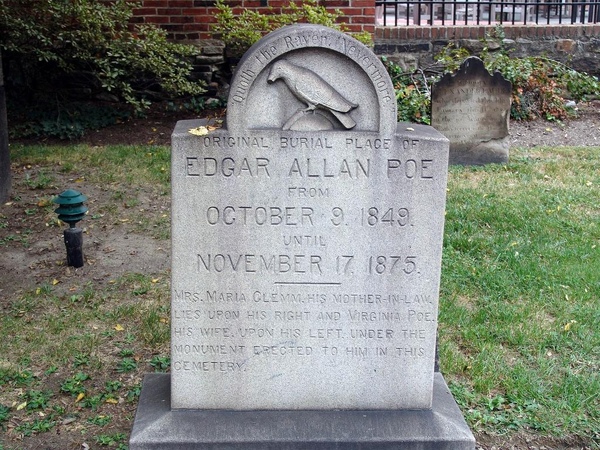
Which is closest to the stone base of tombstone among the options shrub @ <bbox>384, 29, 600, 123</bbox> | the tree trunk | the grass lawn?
the grass lawn

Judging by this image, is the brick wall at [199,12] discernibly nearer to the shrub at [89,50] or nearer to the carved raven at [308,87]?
the shrub at [89,50]

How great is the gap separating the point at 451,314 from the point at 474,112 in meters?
4.39

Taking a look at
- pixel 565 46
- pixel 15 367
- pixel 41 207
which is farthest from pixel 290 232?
pixel 565 46

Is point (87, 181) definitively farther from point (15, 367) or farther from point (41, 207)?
point (15, 367)

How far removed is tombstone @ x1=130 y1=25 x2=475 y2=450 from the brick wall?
702 cm

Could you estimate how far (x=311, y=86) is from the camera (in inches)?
129

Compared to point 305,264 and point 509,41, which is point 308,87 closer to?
point 305,264

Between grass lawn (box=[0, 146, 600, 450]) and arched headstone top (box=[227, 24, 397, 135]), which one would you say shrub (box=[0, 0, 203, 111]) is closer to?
grass lawn (box=[0, 146, 600, 450])

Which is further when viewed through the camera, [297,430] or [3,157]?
[3,157]

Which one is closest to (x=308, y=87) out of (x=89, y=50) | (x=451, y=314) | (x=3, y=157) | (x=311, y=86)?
→ (x=311, y=86)

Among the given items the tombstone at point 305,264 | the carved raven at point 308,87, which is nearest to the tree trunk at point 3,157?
the tombstone at point 305,264

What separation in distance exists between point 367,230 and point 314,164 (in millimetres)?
365

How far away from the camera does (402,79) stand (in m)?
11.3

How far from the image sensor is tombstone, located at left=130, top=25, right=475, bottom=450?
10.9ft
